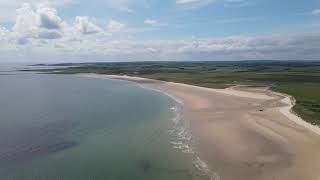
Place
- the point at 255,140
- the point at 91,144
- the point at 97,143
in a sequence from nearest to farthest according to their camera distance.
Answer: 1. the point at 91,144
2. the point at 97,143
3. the point at 255,140

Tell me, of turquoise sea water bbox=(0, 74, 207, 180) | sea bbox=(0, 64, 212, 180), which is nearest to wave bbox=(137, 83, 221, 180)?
sea bbox=(0, 64, 212, 180)

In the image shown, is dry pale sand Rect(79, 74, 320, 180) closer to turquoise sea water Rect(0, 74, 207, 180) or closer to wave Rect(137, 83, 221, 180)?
wave Rect(137, 83, 221, 180)

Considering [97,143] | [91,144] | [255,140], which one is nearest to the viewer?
[91,144]

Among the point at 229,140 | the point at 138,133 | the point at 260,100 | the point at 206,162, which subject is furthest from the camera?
the point at 260,100

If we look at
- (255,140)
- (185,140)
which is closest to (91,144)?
(185,140)

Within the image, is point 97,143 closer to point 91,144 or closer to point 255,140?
point 91,144

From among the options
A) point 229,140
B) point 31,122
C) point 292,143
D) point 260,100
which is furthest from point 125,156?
point 260,100

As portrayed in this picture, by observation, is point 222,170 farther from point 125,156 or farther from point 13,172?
point 13,172
